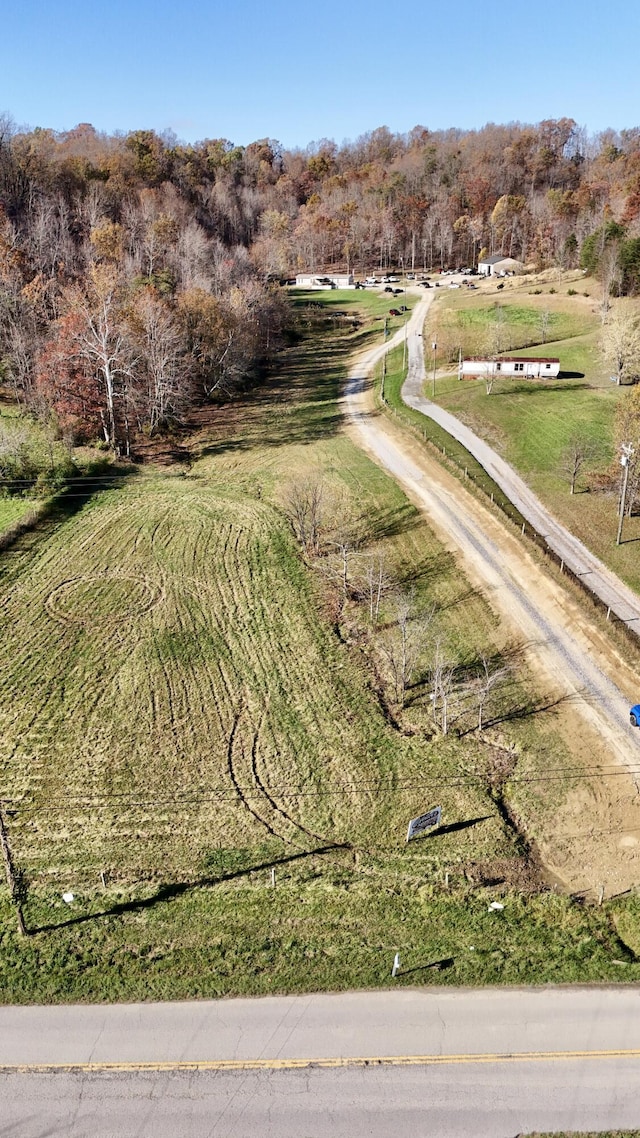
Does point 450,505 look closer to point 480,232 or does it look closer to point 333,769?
point 333,769

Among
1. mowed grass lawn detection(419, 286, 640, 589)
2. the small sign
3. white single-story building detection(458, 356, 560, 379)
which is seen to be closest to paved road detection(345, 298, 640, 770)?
mowed grass lawn detection(419, 286, 640, 589)

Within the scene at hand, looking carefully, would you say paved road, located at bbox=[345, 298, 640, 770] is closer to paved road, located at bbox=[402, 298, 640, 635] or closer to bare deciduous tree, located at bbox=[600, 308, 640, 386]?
paved road, located at bbox=[402, 298, 640, 635]

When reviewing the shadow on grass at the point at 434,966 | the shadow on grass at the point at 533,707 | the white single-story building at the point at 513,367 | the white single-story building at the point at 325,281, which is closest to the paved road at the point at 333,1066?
the shadow on grass at the point at 434,966

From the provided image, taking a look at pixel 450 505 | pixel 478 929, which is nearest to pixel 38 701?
pixel 478 929

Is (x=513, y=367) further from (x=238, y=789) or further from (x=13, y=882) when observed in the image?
(x=13, y=882)

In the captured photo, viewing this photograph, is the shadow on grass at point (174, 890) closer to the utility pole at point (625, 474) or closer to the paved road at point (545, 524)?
the paved road at point (545, 524)

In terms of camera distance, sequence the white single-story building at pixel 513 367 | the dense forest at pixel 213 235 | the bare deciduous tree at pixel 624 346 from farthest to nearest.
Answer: the white single-story building at pixel 513 367, the bare deciduous tree at pixel 624 346, the dense forest at pixel 213 235

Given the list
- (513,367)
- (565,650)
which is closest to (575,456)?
(565,650)
